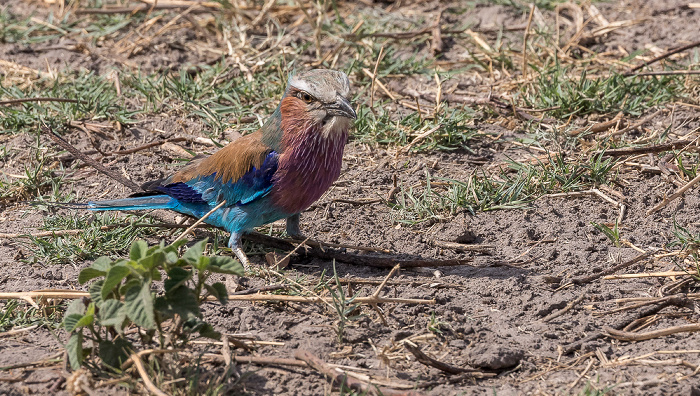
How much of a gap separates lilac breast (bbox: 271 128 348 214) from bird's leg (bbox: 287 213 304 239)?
219 mm

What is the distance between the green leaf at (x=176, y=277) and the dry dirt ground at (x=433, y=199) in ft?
1.27

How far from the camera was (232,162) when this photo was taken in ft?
14.2

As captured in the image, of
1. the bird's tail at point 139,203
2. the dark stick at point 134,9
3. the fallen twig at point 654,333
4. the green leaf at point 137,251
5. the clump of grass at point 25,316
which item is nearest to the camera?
the green leaf at point 137,251

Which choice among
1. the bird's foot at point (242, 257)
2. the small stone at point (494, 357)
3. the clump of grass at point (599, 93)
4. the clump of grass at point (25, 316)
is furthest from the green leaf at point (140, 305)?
the clump of grass at point (599, 93)

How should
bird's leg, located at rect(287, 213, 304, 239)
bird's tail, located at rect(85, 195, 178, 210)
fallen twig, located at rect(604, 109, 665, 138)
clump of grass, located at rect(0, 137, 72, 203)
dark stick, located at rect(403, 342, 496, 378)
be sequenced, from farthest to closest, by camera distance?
A: 1. fallen twig, located at rect(604, 109, 665, 138)
2. clump of grass, located at rect(0, 137, 72, 203)
3. bird's tail, located at rect(85, 195, 178, 210)
4. bird's leg, located at rect(287, 213, 304, 239)
5. dark stick, located at rect(403, 342, 496, 378)

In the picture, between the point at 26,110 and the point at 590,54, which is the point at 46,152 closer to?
the point at 26,110

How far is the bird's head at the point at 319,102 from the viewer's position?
4020 millimetres

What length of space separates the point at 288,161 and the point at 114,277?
1558mm

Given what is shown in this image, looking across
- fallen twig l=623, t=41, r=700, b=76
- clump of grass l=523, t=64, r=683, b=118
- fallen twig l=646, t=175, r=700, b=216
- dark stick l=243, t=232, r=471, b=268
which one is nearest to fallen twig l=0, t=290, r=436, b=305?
dark stick l=243, t=232, r=471, b=268

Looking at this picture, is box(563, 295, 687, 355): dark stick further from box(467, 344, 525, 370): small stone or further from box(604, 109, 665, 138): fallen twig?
box(604, 109, 665, 138): fallen twig

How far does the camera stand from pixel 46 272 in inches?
156

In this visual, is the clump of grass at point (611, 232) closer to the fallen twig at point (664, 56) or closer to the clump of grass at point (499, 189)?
the clump of grass at point (499, 189)

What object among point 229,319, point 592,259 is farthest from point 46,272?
point 592,259

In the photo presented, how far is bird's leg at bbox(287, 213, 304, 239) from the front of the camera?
14.2ft
